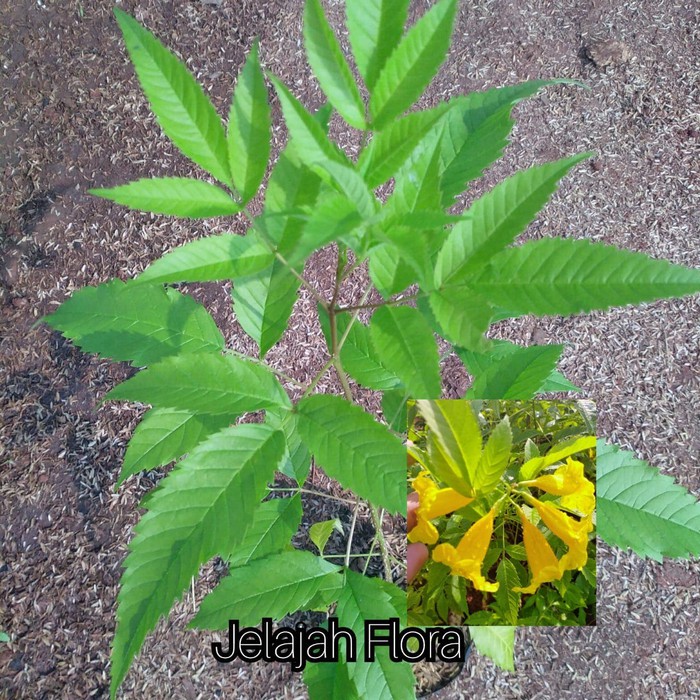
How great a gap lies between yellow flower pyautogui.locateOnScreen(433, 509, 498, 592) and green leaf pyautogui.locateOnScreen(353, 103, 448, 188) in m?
0.48

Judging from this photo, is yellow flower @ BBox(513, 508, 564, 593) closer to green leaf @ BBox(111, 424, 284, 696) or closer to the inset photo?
the inset photo

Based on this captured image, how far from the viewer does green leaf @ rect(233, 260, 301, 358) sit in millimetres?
851

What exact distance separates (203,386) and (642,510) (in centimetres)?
65

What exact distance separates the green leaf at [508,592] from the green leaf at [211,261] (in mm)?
609

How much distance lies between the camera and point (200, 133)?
2.09 ft

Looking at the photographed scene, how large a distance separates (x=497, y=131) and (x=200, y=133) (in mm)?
359

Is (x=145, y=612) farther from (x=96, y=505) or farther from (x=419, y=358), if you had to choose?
(x=96, y=505)

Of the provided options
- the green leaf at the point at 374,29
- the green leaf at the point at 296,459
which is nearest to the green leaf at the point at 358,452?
the green leaf at the point at 296,459

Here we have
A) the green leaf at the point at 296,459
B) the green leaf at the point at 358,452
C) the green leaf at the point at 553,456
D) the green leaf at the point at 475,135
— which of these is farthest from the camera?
the green leaf at the point at 296,459

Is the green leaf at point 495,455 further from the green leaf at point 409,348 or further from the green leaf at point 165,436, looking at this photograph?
the green leaf at point 165,436

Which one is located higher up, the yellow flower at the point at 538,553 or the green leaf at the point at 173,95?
the green leaf at the point at 173,95

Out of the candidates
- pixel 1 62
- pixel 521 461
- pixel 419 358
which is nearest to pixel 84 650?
pixel 521 461

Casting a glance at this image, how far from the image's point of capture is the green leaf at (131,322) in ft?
2.83

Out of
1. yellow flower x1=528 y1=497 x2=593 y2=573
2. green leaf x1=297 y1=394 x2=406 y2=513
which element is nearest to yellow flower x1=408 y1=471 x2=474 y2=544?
yellow flower x1=528 y1=497 x2=593 y2=573
